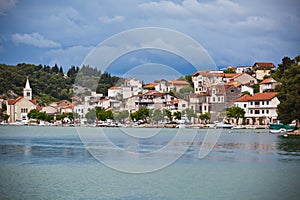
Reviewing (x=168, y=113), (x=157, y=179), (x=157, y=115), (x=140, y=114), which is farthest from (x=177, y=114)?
(x=157, y=179)

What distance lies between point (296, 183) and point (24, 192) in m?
8.53

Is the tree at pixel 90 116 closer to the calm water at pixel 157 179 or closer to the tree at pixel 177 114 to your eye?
the tree at pixel 177 114

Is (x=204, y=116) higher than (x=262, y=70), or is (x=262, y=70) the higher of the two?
(x=262, y=70)

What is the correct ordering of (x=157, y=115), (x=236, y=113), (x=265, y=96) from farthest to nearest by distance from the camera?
(x=157, y=115) < (x=236, y=113) < (x=265, y=96)

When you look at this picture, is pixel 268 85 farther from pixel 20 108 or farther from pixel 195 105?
pixel 20 108

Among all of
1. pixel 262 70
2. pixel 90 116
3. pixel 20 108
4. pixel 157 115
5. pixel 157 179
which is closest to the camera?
pixel 157 179

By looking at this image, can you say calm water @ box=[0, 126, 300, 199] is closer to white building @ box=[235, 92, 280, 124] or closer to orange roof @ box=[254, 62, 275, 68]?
white building @ box=[235, 92, 280, 124]

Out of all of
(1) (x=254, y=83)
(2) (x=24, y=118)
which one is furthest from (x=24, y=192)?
(2) (x=24, y=118)

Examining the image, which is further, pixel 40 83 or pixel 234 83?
pixel 40 83

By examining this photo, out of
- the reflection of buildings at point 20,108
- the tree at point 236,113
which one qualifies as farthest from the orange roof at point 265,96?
the reflection of buildings at point 20,108

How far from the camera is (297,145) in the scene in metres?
31.0

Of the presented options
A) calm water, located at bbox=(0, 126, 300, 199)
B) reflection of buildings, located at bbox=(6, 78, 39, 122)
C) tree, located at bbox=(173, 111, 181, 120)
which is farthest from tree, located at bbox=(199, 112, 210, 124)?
reflection of buildings, located at bbox=(6, 78, 39, 122)

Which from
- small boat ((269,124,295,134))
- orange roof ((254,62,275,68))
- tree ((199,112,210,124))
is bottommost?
small boat ((269,124,295,134))

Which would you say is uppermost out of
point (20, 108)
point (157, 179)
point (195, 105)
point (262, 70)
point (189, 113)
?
point (262, 70)
